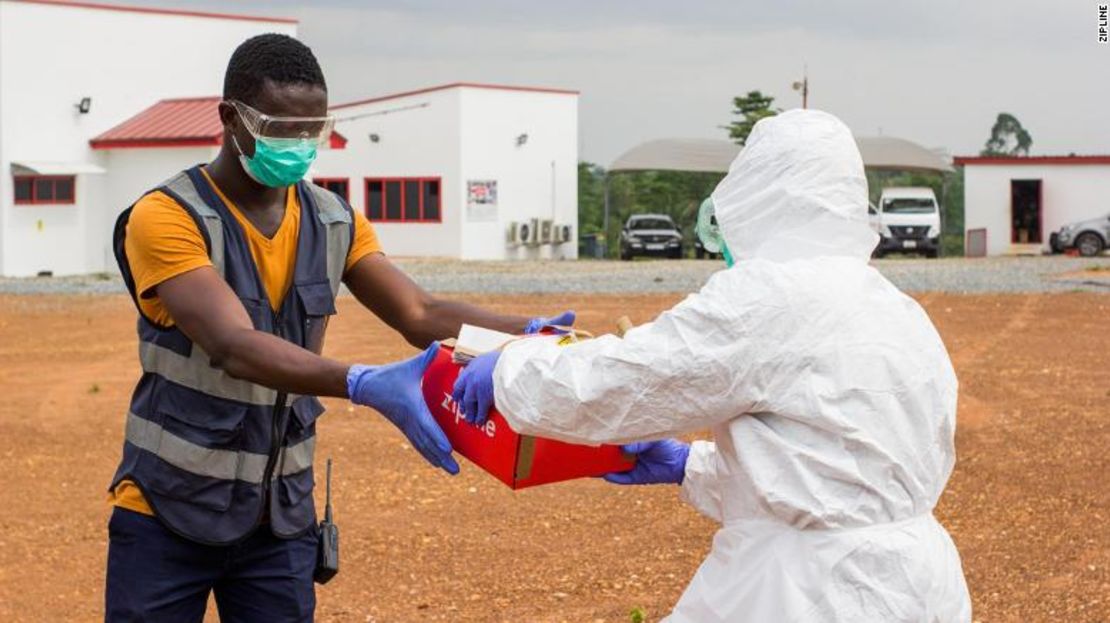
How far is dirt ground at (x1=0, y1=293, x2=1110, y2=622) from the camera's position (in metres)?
6.86

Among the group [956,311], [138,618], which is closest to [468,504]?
[138,618]

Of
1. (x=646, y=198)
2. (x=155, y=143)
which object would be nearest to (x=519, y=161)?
(x=646, y=198)

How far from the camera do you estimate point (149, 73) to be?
35250 millimetres

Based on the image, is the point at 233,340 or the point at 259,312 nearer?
the point at 233,340

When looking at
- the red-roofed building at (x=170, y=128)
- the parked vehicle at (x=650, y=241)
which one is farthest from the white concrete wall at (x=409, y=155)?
the red-roofed building at (x=170, y=128)

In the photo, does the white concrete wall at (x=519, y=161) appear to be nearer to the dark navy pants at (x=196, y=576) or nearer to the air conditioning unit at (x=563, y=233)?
the air conditioning unit at (x=563, y=233)

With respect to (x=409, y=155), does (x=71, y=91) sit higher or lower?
higher

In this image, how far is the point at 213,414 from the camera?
3.62m

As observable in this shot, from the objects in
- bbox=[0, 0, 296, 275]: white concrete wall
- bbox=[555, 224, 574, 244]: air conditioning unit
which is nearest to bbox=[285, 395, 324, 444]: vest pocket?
bbox=[0, 0, 296, 275]: white concrete wall

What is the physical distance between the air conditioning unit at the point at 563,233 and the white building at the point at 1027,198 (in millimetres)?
9935

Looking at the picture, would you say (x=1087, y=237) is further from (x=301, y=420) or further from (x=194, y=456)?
(x=194, y=456)

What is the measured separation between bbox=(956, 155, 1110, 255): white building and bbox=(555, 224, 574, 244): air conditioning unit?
994cm

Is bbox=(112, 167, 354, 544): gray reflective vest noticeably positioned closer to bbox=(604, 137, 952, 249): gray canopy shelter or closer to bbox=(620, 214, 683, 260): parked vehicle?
bbox=(620, 214, 683, 260): parked vehicle

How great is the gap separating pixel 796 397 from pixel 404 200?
1537 inches
